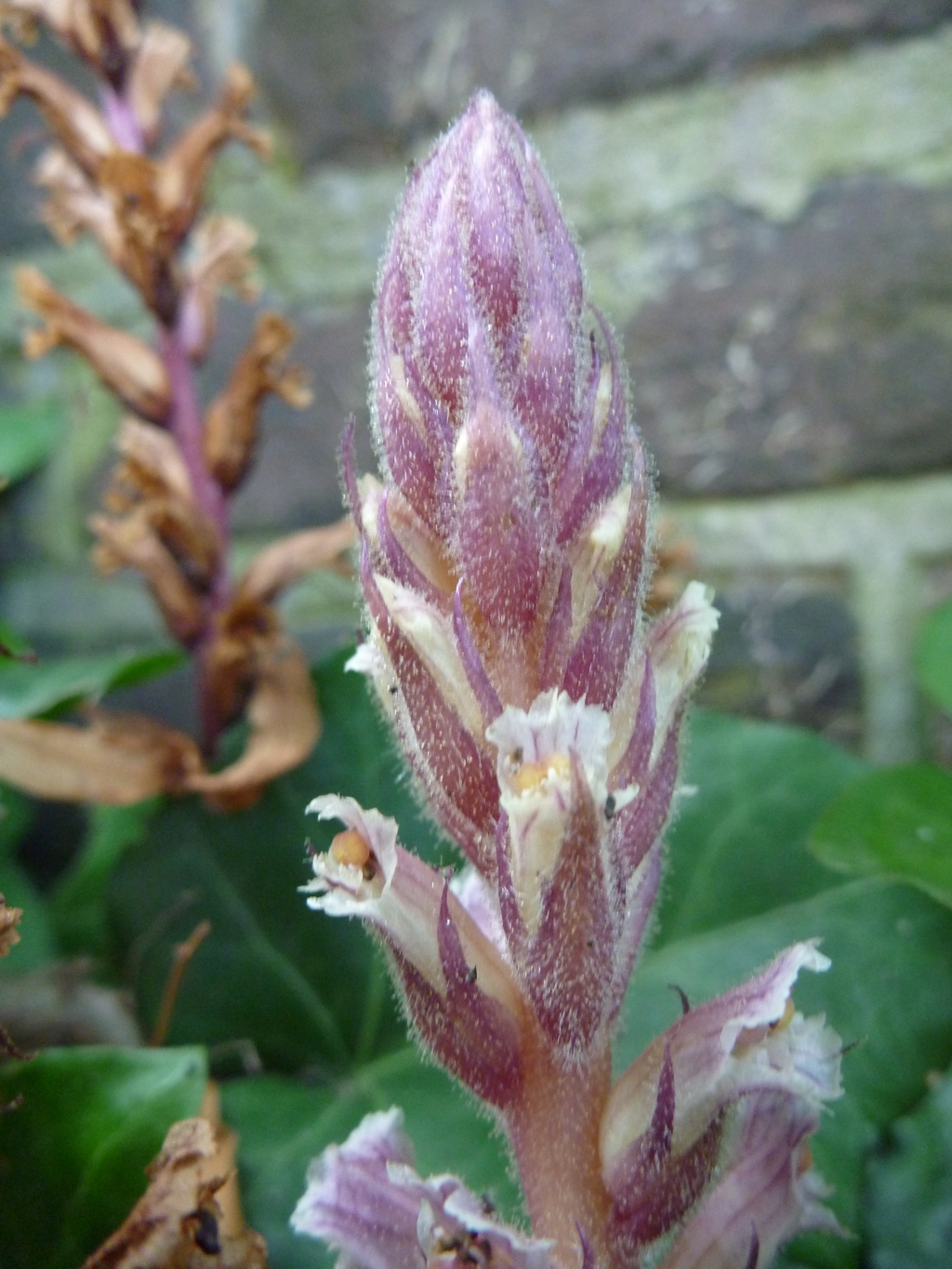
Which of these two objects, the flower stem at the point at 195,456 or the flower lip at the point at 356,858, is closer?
the flower lip at the point at 356,858

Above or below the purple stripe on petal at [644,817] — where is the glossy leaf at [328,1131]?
below

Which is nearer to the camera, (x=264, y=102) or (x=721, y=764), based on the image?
(x=721, y=764)

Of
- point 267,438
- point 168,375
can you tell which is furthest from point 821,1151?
point 267,438

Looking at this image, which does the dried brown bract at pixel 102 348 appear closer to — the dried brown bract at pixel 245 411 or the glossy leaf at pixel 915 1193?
the dried brown bract at pixel 245 411

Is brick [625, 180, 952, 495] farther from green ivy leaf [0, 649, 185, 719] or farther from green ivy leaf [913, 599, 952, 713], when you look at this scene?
green ivy leaf [0, 649, 185, 719]

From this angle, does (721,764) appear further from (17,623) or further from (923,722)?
(17,623)

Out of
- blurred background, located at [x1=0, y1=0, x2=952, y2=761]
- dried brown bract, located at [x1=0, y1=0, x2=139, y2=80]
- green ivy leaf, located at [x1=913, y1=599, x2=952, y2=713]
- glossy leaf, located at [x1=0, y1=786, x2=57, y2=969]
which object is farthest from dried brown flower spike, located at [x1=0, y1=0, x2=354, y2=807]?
green ivy leaf, located at [x1=913, y1=599, x2=952, y2=713]

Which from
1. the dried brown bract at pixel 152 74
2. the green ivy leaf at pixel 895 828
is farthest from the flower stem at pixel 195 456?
the green ivy leaf at pixel 895 828
